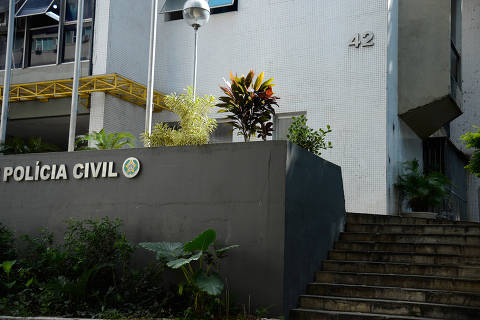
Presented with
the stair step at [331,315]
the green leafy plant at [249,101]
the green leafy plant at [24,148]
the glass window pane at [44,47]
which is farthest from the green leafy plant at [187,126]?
the glass window pane at [44,47]

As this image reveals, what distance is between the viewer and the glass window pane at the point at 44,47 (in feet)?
52.4

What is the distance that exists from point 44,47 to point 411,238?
1192 cm

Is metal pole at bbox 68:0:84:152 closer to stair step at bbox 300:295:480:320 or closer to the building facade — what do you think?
the building facade

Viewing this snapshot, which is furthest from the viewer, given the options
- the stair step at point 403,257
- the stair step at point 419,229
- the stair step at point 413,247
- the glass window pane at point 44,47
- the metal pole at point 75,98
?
the glass window pane at point 44,47

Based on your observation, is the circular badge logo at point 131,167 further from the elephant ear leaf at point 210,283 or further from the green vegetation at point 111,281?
the elephant ear leaf at point 210,283

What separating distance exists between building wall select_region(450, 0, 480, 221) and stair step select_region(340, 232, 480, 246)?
34.0 ft

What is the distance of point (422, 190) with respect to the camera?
1299cm

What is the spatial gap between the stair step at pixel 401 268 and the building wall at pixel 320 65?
401 cm

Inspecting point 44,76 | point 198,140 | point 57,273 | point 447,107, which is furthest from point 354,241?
point 44,76

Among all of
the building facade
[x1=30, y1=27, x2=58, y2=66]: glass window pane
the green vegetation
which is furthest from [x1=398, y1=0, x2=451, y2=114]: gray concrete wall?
[x1=30, y1=27, x2=58, y2=66]: glass window pane

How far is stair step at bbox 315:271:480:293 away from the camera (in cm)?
781

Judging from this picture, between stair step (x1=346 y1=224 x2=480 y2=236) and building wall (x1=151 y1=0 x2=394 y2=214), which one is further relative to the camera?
building wall (x1=151 y1=0 x2=394 y2=214)

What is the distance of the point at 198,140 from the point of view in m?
8.88

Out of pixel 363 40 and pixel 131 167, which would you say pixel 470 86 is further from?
pixel 131 167
